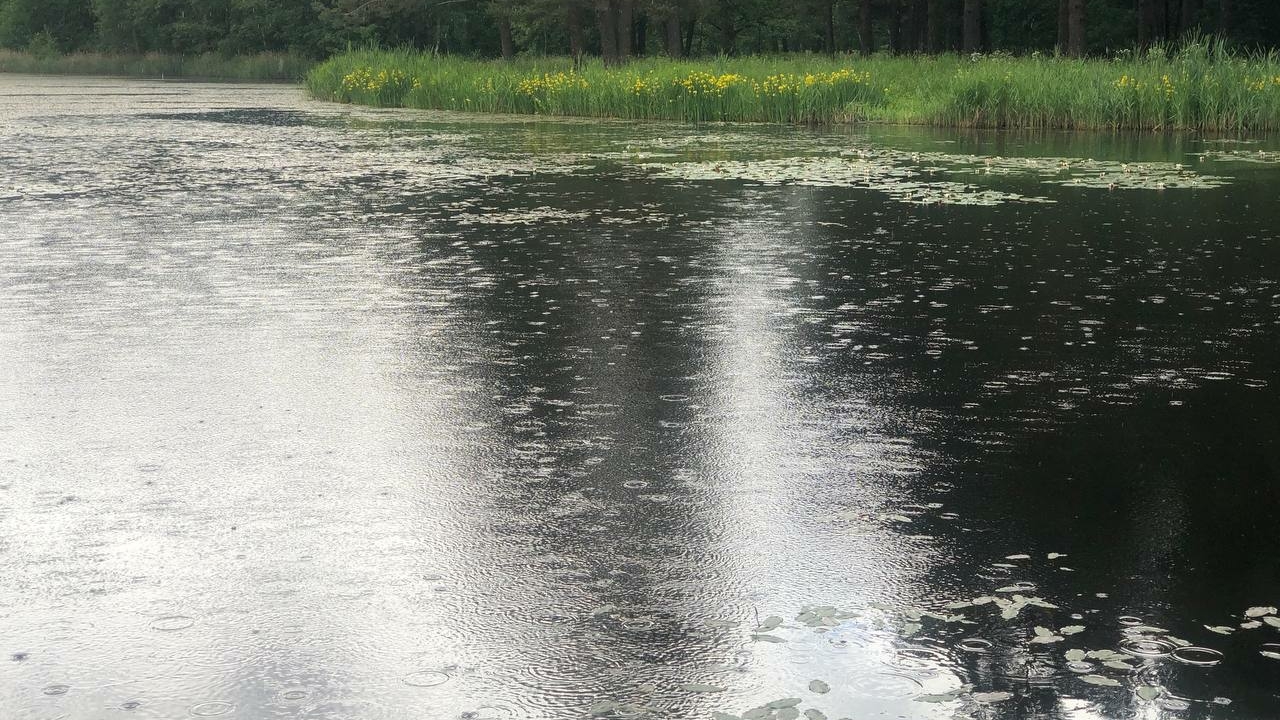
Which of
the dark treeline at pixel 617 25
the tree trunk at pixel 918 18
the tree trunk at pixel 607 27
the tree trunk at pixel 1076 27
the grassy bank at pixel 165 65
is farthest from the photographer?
the grassy bank at pixel 165 65

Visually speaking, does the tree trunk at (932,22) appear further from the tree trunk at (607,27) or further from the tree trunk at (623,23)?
the tree trunk at (607,27)

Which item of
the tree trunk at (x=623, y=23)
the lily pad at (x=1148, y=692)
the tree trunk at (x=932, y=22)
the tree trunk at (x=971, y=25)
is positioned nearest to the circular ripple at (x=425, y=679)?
the lily pad at (x=1148, y=692)

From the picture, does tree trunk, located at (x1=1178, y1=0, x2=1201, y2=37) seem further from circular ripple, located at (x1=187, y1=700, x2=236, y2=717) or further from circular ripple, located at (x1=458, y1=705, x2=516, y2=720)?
circular ripple, located at (x1=187, y1=700, x2=236, y2=717)

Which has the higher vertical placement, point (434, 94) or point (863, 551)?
point (434, 94)

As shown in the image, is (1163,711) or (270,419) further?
(270,419)

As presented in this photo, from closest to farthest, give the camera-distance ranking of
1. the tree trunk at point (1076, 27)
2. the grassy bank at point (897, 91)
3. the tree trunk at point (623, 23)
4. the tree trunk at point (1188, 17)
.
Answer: the grassy bank at point (897, 91) → the tree trunk at point (1076, 27) → the tree trunk at point (623, 23) → the tree trunk at point (1188, 17)

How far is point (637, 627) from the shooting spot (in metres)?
3.71

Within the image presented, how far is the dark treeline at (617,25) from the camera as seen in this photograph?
46.0 metres

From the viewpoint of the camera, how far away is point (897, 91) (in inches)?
1062

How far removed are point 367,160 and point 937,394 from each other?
1395 cm

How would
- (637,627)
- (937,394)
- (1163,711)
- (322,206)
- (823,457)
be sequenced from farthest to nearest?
1. (322,206)
2. (937,394)
3. (823,457)
4. (637,627)
5. (1163,711)

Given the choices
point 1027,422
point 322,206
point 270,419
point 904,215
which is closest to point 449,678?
point 270,419

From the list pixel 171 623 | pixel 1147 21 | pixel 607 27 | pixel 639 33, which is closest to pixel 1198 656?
pixel 171 623

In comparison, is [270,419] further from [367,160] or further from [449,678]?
[367,160]
